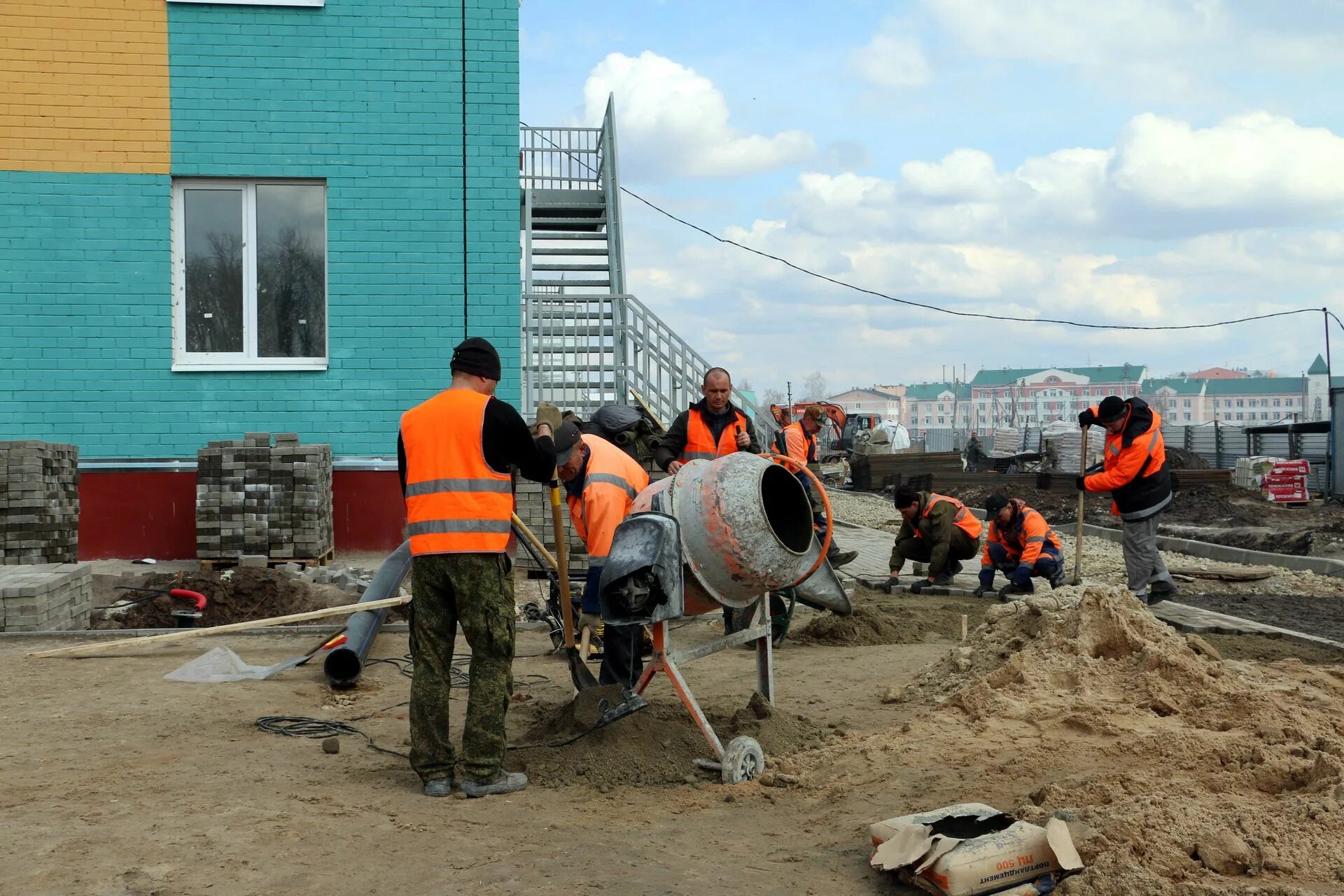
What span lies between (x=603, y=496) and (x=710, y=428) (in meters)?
2.70

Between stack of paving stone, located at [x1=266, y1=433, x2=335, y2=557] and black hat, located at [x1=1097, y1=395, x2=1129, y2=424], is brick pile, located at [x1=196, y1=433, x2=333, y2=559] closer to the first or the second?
stack of paving stone, located at [x1=266, y1=433, x2=335, y2=557]

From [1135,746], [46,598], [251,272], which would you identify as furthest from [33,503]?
[1135,746]

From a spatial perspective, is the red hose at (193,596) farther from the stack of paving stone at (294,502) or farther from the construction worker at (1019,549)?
the construction worker at (1019,549)

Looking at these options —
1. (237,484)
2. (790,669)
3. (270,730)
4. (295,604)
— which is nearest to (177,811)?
(270,730)

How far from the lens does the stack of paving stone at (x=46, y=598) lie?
835 centimetres

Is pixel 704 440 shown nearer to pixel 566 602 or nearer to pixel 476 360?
pixel 566 602

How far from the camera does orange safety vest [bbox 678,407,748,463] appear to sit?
27.2 feet

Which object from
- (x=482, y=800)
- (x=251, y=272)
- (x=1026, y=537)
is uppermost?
(x=251, y=272)

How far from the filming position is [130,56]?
36.7ft

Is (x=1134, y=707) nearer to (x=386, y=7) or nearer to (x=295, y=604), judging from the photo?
(x=295, y=604)

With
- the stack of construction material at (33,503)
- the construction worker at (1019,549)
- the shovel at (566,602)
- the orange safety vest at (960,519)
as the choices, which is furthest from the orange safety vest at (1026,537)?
the stack of construction material at (33,503)

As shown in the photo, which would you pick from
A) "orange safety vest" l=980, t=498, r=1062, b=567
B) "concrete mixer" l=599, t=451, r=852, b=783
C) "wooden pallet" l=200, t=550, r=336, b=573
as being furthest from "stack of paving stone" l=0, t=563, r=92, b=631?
"orange safety vest" l=980, t=498, r=1062, b=567

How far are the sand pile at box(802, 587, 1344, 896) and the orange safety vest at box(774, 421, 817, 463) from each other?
387cm

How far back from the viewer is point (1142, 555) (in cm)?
984
